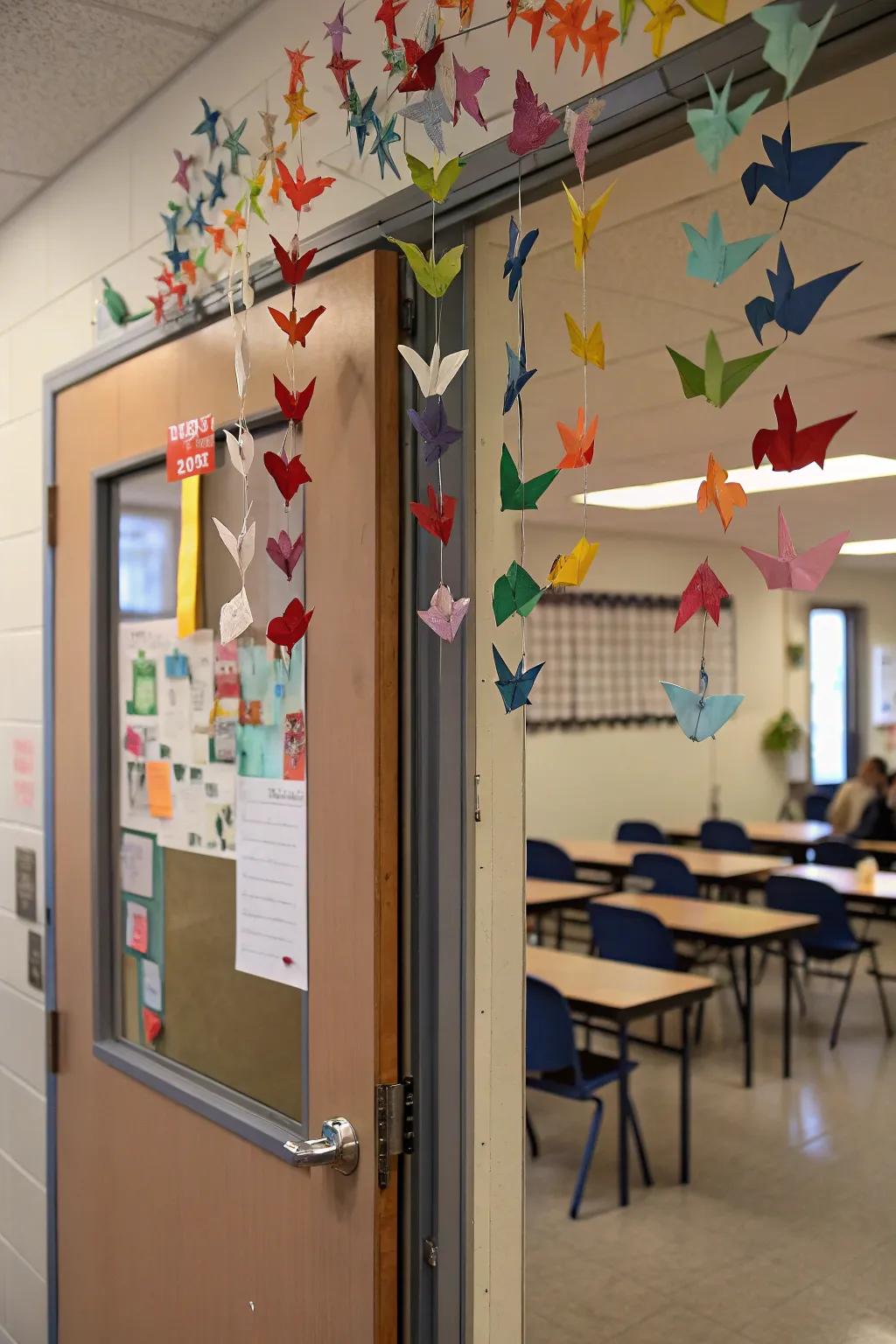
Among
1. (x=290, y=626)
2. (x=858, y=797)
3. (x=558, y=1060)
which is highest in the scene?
(x=290, y=626)

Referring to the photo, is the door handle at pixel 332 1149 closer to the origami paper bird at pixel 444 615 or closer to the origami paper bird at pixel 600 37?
the origami paper bird at pixel 444 615

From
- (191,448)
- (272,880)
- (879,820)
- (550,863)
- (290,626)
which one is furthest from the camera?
(879,820)

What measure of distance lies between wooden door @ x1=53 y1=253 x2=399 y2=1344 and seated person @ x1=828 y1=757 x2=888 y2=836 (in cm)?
737

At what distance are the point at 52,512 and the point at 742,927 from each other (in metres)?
3.65

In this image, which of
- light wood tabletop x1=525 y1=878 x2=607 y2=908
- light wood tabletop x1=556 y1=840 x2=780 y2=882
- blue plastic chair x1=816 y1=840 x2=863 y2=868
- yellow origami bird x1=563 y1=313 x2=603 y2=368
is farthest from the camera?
blue plastic chair x1=816 y1=840 x2=863 y2=868

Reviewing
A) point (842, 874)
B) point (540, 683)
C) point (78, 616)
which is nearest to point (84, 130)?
point (78, 616)

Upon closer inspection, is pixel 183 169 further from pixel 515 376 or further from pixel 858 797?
pixel 858 797

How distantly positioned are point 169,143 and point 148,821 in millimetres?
1268

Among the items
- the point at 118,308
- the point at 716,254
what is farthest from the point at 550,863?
the point at 716,254

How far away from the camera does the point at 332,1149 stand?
65.6 inches

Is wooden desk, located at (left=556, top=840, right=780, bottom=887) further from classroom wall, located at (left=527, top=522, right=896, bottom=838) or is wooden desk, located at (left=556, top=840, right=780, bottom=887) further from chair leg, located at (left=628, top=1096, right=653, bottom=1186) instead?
chair leg, located at (left=628, top=1096, right=653, bottom=1186)

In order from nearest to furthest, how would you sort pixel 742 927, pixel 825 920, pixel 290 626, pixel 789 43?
pixel 789 43
pixel 290 626
pixel 742 927
pixel 825 920

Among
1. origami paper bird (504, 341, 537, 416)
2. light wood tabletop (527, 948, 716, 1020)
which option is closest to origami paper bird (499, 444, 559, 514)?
origami paper bird (504, 341, 537, 416)

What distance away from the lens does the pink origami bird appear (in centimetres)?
105
